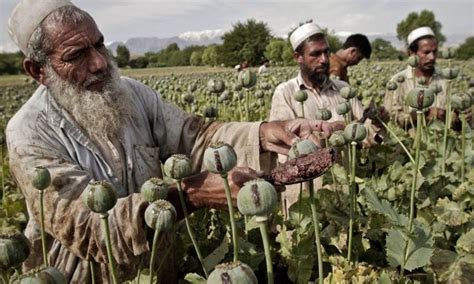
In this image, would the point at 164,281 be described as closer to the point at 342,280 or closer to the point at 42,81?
the point at 342,280

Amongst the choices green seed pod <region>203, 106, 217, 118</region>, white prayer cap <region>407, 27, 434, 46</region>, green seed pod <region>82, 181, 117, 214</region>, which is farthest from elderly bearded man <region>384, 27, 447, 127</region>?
green seed pod <region>82, 181, 117, 214</region>

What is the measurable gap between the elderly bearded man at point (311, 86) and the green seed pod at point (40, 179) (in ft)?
8.25

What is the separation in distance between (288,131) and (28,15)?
1.30 metres

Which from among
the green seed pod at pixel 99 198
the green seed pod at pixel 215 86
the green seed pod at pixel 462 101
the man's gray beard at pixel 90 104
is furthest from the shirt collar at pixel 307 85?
the green seed pod at pixel 99 198

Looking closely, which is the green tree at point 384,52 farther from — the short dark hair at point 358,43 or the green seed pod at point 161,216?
the green seed pod at point 161,216

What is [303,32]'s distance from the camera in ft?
15.1

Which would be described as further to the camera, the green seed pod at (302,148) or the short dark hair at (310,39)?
the short dark hair at (310,39)

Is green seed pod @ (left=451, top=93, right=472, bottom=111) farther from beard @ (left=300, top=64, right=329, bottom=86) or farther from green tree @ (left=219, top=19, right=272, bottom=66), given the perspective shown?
green tree @ (left=219, top=19, right=272, bottom=66)

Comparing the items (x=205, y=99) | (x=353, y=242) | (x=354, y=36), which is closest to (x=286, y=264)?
(x=353, y=242)

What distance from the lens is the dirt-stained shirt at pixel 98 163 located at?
201 cm

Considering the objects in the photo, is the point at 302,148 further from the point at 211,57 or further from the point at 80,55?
the point at 211,57

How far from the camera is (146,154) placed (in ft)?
8.51

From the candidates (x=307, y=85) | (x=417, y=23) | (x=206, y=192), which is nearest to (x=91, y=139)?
(x=206, y=192)

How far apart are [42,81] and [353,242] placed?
5.29 feet
